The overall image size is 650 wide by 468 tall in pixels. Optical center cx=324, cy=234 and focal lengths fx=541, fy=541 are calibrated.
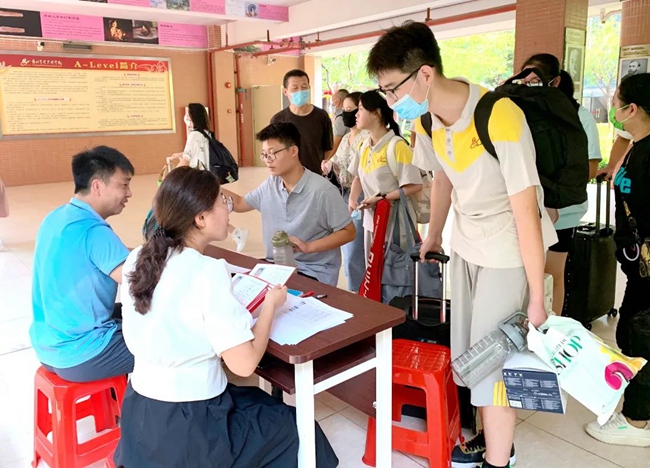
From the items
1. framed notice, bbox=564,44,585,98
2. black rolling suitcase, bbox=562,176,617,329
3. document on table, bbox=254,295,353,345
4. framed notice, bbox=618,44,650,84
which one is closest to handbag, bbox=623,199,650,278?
black rolling suitcase, bbox=562,176,617,329

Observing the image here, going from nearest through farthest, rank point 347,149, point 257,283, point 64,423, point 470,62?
point 257,283 < point 64,423 < point 347,149 < point 470,62

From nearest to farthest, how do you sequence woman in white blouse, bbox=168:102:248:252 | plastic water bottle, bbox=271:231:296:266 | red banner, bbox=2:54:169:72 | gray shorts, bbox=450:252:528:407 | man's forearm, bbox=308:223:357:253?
gray shorts, bbox=450:252:528:407 < plastic water bottle, bbox=271:231:296:266 < man's forearm, bbox=308:223:357:253 < woman in white blouse, bbox=168:102:248:252 < red banner, bbox=2:54:169:72

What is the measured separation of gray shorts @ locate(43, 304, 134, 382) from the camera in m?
1.76

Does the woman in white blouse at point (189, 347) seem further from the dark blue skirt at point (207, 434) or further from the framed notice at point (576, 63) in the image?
the framed notice at point (576, 63)

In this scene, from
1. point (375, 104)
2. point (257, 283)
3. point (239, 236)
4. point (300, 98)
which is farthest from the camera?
point (239, 236)

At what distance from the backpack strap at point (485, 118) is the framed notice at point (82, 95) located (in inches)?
386

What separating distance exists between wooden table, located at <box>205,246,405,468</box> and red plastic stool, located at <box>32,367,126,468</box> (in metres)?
0.67

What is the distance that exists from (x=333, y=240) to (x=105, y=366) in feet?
3.44

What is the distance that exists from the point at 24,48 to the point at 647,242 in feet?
33.0

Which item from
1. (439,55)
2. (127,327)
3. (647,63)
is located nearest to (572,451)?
(439,55)

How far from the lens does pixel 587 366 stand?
145 cm

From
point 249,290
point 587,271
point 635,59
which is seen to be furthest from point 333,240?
point 635,59

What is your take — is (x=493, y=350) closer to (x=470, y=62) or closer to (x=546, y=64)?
(x=546, y=64)

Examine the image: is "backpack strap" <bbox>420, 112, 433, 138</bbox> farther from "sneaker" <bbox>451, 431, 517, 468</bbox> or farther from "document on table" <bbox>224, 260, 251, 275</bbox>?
"sneaker" <bbox>451, 431, 517, 468</bbox>
